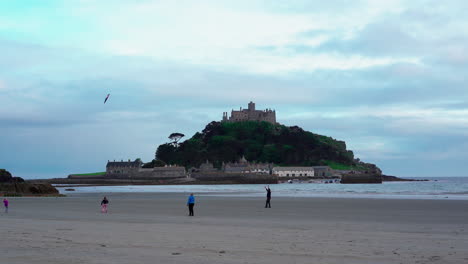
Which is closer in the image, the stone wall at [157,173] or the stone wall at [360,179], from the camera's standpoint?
the stone wall at [360,179]

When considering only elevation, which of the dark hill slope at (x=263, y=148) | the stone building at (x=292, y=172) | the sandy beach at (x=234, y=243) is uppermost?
the dark hill slope at (x=263, y=148)

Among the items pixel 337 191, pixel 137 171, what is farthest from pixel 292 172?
pixel 337 191

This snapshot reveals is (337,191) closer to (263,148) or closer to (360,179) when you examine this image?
(360,179)

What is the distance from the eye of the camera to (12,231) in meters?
14.7

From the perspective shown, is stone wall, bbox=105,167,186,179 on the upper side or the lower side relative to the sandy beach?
upper

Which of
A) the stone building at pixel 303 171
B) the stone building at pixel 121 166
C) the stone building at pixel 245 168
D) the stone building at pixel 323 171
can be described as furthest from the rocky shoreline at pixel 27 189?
the stone building at pixel 323 171

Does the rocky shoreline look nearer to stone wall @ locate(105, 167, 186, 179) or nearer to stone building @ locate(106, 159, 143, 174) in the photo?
stone wall @ locate(105, 167, 186, 179)

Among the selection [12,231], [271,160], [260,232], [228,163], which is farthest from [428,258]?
[271,160]

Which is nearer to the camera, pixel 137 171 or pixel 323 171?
pixel 137 171

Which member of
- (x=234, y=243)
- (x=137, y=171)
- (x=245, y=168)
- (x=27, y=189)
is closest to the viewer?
(x=234, y=243)

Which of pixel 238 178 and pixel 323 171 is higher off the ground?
pixel 323 171

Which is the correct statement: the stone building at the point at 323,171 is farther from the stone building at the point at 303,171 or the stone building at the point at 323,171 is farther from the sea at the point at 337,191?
the sea at the point at 337,191

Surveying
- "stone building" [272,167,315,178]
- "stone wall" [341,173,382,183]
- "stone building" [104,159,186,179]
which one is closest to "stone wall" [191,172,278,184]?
"stone building" [104,159,186,179]

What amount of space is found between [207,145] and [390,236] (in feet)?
588
